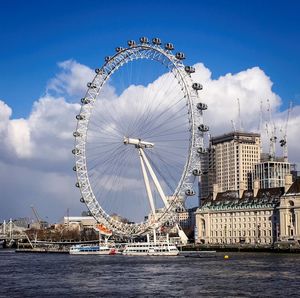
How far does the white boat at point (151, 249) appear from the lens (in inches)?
3622

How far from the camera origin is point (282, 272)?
55.2 meters

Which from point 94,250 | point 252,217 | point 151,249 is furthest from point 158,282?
point 252,217

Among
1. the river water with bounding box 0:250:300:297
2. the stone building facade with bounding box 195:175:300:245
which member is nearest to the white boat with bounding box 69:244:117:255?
the stone building facade with bounding box 195:175:300:245

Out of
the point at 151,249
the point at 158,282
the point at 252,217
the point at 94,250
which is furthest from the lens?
the point at 252,217

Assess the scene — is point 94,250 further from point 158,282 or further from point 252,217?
point 158,282

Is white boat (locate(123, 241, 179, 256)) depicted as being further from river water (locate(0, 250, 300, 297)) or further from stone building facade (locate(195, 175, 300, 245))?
river water (locate(0, 250, 300, 297))

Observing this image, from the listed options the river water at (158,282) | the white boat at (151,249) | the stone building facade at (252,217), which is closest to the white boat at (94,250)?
the white boat at (151,249)

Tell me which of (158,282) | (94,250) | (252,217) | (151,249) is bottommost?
(158,282)

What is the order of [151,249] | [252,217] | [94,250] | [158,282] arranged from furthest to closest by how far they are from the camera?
1. [252,217]
2. [94,250]
3. [151,249]
4. [158,282]

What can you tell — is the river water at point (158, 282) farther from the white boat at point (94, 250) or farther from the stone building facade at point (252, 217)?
the stone building facade at point (252, 217)

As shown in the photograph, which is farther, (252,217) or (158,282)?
(252,217)

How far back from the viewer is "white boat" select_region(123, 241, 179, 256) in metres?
92.0

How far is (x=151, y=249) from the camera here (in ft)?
306

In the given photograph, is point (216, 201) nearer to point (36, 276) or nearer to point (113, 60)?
point (113, 60)
